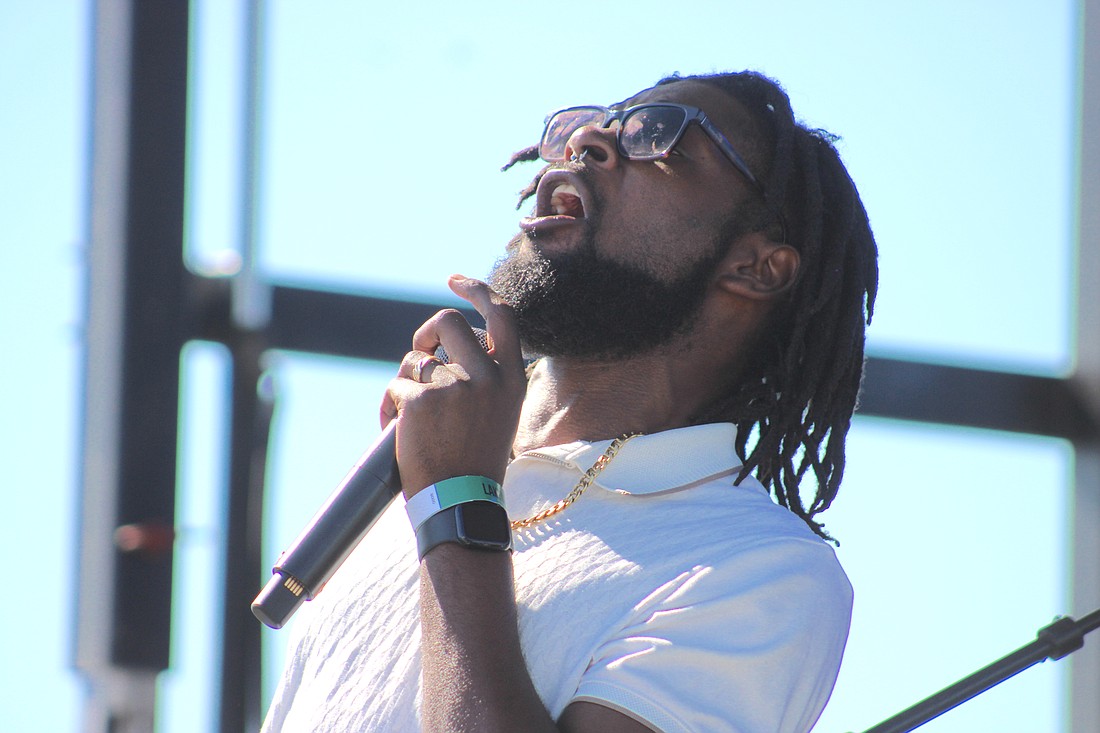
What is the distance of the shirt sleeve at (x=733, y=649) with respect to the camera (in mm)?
1645

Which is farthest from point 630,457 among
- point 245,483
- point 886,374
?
point 886,374

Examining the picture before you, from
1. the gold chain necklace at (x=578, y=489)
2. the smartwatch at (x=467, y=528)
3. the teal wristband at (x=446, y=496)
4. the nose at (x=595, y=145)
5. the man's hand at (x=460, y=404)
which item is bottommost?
the gold chain necklace at (x=578, y=489)

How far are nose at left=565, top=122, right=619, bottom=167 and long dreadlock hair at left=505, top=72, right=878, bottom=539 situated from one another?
234 millimetres

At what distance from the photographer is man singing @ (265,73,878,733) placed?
1.67 meters

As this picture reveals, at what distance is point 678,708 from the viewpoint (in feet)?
5.33

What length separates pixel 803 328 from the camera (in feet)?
7.79

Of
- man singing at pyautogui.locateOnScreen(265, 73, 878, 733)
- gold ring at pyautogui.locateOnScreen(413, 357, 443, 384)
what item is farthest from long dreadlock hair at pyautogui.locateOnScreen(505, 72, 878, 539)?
gold ring at pyautogui.locateOnScreen(413, 357, 443, 384)

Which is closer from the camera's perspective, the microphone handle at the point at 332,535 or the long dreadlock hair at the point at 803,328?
the microphone handle at the point at 332,535

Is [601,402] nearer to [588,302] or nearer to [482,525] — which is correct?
[588,302]

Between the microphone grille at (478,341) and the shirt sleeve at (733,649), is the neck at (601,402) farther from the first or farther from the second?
the shirt sleeve at (733,649)

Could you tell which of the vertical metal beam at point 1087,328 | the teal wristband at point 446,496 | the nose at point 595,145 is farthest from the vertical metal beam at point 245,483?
the vertical metal beam at point 1087,328

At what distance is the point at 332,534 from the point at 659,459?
0.49 metres

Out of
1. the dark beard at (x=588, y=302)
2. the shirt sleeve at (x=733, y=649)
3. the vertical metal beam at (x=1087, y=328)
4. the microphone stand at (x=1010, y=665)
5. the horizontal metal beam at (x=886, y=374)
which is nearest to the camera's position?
the shirt sleeve at (x=733, y=649)

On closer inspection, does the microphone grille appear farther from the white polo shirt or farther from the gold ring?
the white polo shirt
